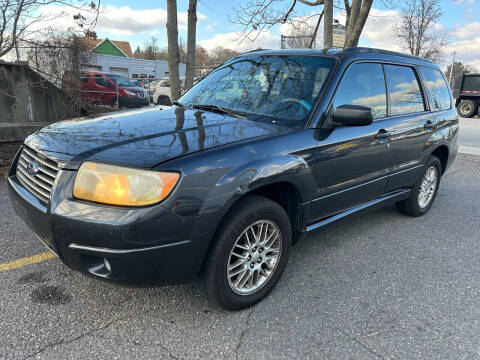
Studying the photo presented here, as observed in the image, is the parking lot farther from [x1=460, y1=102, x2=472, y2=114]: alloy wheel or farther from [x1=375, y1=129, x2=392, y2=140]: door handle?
[x1=460, y1=102, x2=472, y2=114]: alloy wheel

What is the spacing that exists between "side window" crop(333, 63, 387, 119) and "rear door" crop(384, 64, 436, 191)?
148 mm

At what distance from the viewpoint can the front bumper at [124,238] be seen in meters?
1.98

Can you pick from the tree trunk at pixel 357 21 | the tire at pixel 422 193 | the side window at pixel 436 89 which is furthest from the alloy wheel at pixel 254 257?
the tree trunk at pixel 357 21

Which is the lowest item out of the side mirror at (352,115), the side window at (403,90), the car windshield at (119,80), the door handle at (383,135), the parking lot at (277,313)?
the parking lot at (277,313)

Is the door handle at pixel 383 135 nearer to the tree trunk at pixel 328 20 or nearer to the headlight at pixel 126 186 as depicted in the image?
the headlight at pixel 126 186

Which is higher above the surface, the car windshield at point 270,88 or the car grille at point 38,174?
the car windshield at point 270,88

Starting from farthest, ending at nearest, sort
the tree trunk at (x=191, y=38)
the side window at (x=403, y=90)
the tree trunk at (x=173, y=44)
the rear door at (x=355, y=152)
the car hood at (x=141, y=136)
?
the tree trunk at (x=191, y=38)
the tree trunk at (x=173, y=44)
the side window at (x=403, y=90)
the rear door at (x=355, y=152)
the car hood at (x=141, y=136)

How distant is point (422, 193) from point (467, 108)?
20.2m

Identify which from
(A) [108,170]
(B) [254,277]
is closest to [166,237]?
(A) [108,170]

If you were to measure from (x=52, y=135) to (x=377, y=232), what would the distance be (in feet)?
10.8

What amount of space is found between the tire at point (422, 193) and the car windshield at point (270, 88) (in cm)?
208

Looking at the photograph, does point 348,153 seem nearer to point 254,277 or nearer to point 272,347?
point 254,277

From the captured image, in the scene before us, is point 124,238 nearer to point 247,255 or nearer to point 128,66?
point 247,255

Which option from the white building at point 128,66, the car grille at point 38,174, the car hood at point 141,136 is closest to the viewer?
the car hood at point 141,136
